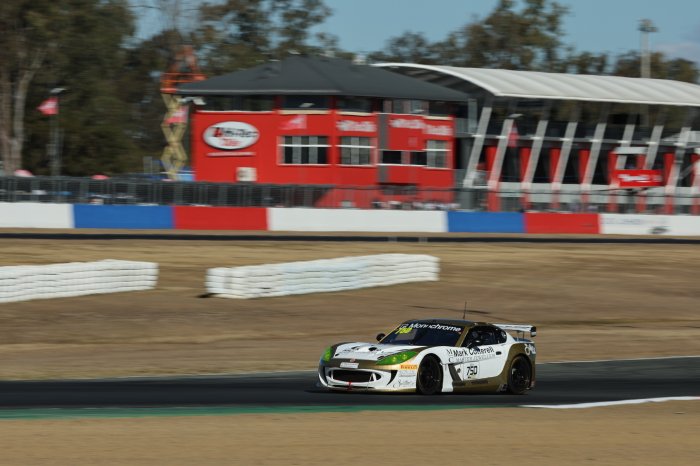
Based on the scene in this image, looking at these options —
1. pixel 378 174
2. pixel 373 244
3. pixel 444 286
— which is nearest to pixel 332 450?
pixel 444 286

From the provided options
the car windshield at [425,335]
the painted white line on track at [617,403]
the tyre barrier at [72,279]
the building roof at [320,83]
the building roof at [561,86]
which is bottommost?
Result: the tyre barrier at [72,279]

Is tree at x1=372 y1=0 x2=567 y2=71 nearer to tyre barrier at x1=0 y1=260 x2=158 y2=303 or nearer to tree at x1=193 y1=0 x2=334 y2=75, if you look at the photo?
tree at x1=193 y1=0 x2=334 y2=75

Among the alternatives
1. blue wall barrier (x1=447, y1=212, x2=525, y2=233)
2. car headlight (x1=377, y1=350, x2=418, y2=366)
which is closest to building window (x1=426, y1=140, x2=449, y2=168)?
blue wall barrier (x1=447, y1=212, x2=525, y2=233)

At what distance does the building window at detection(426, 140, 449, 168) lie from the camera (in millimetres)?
59250

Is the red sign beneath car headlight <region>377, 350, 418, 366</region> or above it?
beneath

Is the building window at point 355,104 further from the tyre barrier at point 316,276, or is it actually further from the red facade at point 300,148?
the tyre barrier at point 316,276

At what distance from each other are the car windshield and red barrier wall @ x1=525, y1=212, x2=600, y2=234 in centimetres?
3508

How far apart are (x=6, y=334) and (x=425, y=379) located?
10.1 m

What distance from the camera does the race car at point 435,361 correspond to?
1280 centimetres

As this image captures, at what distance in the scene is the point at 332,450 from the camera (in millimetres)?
9219

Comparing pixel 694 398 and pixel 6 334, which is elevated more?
pixel 694 398

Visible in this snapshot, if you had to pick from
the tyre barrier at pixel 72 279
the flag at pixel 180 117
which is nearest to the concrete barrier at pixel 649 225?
the flag at pixel 180 117

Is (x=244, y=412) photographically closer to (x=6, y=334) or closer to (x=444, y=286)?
(x=6, y=334)

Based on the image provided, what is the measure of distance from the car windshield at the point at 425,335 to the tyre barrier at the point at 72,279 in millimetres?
11653
